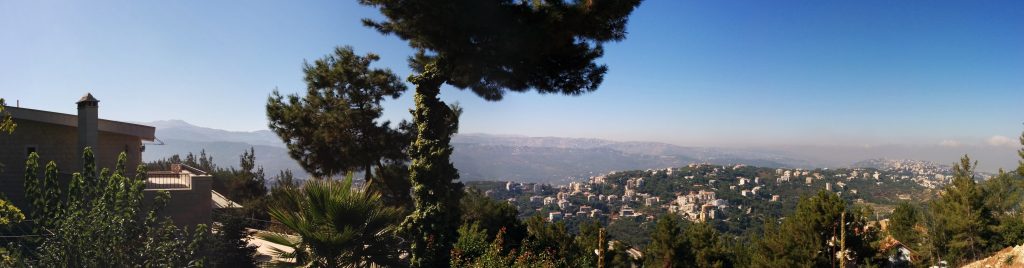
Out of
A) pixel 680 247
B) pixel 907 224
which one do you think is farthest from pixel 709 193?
pixel 680 247

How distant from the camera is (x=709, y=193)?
66375 millimetres

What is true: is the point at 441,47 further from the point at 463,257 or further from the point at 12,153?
the point at 12,153

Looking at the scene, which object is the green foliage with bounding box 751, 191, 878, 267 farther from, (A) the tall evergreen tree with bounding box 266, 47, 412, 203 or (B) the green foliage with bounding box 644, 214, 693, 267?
(A) the tall evergreen tree with bounding box 266, 47, 412, 203

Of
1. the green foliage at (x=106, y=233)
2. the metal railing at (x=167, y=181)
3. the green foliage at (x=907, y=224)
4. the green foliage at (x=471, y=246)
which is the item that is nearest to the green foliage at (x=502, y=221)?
the green foliage at (x=471, y=246)

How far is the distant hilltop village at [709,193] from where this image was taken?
55.0 meters

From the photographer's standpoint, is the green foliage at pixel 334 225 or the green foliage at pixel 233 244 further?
the green foliage at pixel 233 244

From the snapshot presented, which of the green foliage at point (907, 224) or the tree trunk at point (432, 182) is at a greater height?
the tree trunk at point (432, 182)

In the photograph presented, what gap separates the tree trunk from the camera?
6.70 metres

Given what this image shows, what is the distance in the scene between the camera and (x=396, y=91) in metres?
12.3

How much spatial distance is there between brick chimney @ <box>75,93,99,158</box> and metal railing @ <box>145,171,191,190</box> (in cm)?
121

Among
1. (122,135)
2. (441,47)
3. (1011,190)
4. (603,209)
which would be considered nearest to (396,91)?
(441,47)

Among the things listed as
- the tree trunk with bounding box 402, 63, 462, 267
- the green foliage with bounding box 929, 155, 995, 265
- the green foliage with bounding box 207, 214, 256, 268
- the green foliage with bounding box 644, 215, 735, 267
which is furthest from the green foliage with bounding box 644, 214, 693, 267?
the green foliage with bounding box 207, 214, 256, 268

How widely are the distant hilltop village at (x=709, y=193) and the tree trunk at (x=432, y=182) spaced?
42389 mm

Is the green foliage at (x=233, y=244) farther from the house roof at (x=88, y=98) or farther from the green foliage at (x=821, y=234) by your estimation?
the green foliage at (x=821, y=234)
